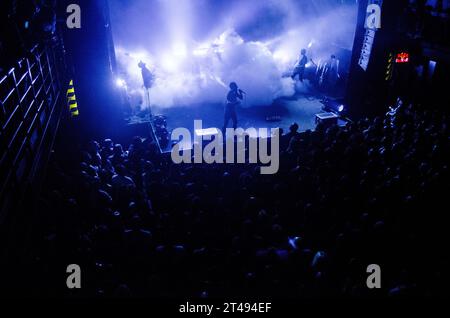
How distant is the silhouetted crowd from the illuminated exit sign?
18.8 feet

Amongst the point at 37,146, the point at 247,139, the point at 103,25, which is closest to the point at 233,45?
the point at 103,25

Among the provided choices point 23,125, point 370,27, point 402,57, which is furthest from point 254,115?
point 23,125

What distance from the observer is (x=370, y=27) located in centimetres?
1109

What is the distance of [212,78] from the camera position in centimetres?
1658

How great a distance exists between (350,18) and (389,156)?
53.1ft

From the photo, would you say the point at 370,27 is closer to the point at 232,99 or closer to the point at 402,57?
the point at 402,57

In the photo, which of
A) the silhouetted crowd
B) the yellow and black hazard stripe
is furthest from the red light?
the yellow and black hazard stripe

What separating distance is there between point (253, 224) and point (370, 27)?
10208 millimetres

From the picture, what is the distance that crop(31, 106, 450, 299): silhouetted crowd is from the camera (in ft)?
13.2

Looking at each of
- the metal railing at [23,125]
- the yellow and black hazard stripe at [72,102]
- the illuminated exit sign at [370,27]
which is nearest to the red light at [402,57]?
the illuminated exit sign at [370,27]

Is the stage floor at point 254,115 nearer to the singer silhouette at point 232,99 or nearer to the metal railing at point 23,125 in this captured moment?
the singer silhouette at point 232,99

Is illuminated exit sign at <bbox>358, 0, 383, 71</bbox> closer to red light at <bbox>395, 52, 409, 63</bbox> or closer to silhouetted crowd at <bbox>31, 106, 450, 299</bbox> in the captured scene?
red light at <bbox>395, 52, 409, 63</bbox>

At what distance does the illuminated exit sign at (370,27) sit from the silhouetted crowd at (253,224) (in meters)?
5.72
